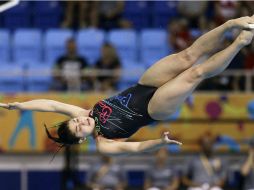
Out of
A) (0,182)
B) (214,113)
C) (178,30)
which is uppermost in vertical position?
(178,30)

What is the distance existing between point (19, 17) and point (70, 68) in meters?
1.98

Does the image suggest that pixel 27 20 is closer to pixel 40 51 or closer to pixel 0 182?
pixel 40 51

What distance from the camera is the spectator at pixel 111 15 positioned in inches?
603

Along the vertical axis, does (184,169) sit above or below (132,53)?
below

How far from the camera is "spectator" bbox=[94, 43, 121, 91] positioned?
563 inches

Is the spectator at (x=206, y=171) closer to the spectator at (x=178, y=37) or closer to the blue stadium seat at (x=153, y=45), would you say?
the spectator at (x=178, y=37)

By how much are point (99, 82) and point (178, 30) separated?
5.38ft

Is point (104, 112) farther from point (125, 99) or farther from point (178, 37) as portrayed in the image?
point (178, 37)

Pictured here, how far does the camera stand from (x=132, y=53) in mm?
15242

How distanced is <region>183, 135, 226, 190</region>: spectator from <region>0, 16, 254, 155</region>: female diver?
409cm

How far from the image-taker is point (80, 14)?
1534 cm

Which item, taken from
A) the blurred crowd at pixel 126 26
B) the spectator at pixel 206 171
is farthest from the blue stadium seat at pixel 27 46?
the spectator at pixel 206 171

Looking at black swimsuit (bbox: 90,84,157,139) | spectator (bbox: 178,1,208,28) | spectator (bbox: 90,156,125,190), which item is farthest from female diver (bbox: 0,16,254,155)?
spectator (bbox: 178,1,208,28)

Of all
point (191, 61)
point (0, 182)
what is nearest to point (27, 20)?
point (0, 182)
